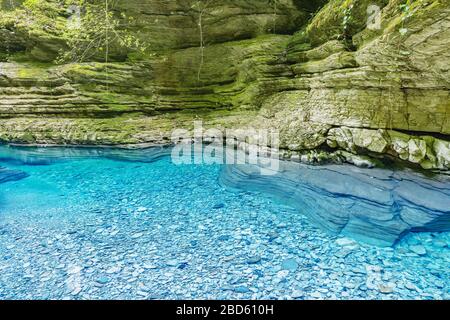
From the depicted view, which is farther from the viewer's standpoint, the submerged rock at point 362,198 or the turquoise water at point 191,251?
the submerged rock at point 362,198

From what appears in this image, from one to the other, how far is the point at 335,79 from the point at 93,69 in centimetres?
975

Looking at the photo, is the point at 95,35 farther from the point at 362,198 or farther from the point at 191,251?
the point at 362,198

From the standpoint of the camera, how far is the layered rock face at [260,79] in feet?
21.2

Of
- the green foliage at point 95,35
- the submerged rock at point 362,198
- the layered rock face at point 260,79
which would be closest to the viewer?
the submerged rock at point 362,198

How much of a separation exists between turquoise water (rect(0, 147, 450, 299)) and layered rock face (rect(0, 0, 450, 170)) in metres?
2.82

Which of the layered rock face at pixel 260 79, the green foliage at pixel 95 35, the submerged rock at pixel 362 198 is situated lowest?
the submerged rock at pixel 362 198

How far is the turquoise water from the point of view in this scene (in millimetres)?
4074

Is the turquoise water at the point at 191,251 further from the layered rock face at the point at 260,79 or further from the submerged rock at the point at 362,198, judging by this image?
the layered rock face at the point at 260,79

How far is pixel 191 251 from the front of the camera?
4.95 metres

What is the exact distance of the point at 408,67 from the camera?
6.45m

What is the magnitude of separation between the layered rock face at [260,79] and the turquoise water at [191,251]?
2.82 metres

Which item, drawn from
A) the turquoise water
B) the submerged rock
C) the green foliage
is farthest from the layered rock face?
the turquoise water

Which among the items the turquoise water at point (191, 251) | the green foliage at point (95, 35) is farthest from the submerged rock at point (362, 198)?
the green foliage at point (95, 35)

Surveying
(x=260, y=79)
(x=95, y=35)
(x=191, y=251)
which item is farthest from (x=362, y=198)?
(x=95, y=35)
